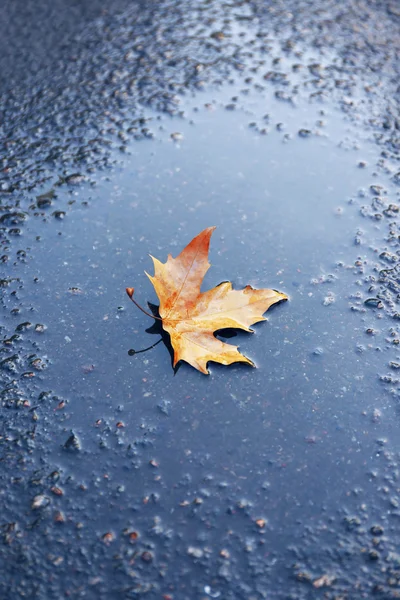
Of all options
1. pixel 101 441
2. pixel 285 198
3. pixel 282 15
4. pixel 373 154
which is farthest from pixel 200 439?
pixel 282 15

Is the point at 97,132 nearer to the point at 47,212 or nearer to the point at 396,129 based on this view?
the point at 47,212

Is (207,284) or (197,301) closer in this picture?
(197,301)

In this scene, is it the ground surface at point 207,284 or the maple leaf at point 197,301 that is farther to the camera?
the maple leaf at point 197,301

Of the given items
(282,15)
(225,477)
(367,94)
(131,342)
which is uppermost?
(282,15)

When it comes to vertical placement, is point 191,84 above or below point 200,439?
above
